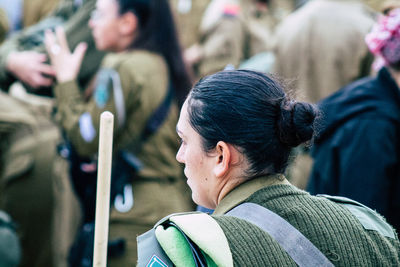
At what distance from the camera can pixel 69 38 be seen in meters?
3.59

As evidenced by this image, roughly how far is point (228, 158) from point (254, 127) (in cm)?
10

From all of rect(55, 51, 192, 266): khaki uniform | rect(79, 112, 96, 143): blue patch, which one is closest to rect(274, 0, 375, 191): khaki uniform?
rect(55, 51, 192, 266): khaki uniform

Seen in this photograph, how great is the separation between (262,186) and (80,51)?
7.08 ft

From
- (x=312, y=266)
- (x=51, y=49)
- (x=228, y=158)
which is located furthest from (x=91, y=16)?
(x=312, y=266)

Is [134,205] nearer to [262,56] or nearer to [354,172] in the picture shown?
[354,172]

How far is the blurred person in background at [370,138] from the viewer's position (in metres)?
2.59

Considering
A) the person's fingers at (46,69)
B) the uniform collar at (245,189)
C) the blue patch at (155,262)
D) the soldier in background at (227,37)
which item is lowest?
the soldier in background at (227,37)

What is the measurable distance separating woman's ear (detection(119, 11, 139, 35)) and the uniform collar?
2.00 meters

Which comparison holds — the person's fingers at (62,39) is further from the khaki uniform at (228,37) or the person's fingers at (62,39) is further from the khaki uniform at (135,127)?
the khaki uniform at (228,37)

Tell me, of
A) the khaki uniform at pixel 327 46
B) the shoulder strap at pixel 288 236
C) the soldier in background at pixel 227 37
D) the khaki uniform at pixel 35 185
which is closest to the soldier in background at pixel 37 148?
the khaki uniform at pixel 35 185

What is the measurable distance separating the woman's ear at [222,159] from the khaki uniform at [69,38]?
202 centimetres

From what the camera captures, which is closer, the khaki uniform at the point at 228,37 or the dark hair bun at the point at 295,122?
the dark hair bun at the point at 295,122

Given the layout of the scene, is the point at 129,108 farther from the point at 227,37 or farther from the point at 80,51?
the point at 227,37

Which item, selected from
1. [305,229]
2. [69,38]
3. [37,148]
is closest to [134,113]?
[69,38]
